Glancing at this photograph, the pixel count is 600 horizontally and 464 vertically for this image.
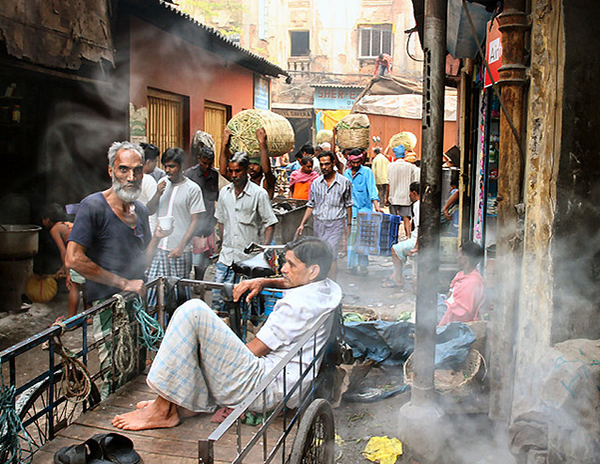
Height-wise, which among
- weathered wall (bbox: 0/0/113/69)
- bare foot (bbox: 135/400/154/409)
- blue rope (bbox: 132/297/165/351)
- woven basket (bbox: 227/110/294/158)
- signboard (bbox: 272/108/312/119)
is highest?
signboard (bbox: 272/108/312/119)

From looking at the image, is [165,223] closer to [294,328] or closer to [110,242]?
[110,242]

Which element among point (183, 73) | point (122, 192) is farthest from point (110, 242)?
point (183, 73)

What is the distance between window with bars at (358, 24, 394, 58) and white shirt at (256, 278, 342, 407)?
28.5 meters

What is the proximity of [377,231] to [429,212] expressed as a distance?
16.8 ft

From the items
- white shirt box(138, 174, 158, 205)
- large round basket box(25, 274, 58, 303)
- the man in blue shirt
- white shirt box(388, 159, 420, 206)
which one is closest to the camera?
white shirt box(138, 174, 158, 205)

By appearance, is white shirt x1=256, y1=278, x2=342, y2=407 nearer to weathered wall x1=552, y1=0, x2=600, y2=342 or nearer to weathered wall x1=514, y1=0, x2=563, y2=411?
weathered wall x1=514, y1=0, x2=563, y2=411

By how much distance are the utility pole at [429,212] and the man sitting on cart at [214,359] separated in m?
0.65

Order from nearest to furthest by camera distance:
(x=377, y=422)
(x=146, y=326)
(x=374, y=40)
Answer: (x=146, y=326)
(x=377, y=422)
(x=374, y=40)

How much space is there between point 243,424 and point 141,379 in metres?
0.90

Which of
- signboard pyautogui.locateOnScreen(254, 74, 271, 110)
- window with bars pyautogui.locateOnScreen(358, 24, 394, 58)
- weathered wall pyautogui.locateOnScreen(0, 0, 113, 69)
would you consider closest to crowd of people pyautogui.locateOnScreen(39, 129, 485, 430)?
weathered wall pyautogui.locateOnScreen(0, 0, 113, 69)

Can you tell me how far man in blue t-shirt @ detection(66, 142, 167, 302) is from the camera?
3734mm

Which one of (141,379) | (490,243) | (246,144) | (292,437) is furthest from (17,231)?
(490,243)

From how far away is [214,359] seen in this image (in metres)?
3.11

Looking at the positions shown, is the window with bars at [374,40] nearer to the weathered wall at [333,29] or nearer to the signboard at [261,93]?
the weathered wall at [333,29]
